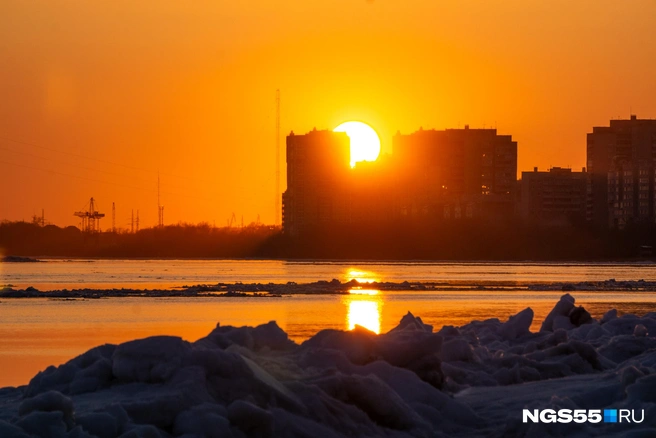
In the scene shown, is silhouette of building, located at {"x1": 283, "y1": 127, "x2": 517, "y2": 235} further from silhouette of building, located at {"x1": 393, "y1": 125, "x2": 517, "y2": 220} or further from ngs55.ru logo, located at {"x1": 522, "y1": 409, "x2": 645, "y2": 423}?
ngs55.ru logo, located at {"x1": 522, "y1": 409, "x2": 645, "y2": 423}

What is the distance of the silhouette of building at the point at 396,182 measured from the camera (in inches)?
6939

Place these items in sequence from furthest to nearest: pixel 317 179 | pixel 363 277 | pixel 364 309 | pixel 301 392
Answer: pixel 317 179
pixel 363 277
pixel 364 309
pixel 301 392

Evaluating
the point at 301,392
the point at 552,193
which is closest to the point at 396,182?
the point at 552,193

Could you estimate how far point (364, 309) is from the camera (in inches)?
1296

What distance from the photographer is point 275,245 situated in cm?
16438

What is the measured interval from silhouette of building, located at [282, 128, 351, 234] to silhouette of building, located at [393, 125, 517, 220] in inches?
455

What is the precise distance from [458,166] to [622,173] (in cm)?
3222

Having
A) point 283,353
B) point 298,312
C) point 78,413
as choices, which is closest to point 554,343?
point 283,353

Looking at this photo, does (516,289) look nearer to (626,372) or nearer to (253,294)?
(253,294)

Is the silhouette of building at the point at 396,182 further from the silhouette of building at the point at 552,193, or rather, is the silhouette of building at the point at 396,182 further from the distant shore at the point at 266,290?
the distant shore at the point at 266,290

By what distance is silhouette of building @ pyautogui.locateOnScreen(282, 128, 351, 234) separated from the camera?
176 m

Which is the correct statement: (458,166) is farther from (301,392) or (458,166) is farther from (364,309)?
(301,392)

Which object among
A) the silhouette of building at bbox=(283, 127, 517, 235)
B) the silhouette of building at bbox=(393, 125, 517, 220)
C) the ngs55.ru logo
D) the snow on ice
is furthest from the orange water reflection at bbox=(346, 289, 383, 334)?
the silhouette of building at bbox=(393, 125, 517, 220)

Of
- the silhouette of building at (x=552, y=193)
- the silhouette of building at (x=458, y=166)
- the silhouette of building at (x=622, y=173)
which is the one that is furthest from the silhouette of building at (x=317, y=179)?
the silhouette of building at (x=622, y=173)
